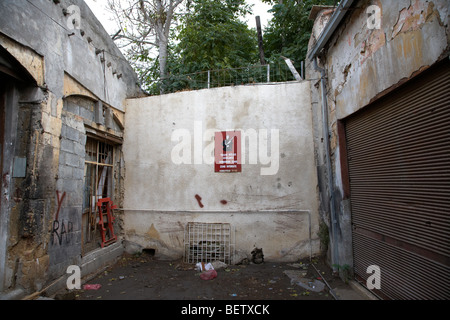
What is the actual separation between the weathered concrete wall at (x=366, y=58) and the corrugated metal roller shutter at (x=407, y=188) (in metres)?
0.17

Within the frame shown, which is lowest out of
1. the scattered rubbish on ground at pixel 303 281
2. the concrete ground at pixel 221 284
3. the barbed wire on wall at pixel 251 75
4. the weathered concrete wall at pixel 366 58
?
the concrete ground at pixel 221 284

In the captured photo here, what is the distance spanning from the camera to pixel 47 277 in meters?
3.72

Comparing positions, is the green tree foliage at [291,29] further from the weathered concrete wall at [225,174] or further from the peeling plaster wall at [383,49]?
the peeling plaster wall at [383,49]

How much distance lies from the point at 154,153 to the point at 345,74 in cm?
439

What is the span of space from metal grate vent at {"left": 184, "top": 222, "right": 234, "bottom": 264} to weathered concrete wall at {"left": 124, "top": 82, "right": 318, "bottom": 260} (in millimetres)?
156

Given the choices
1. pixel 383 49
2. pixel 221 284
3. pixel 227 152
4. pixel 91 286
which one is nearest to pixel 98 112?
pixel 227 152

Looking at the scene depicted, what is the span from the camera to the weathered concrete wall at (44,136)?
3.41 metres

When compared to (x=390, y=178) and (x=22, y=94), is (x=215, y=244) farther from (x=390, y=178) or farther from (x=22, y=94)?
(x=22, y=94)

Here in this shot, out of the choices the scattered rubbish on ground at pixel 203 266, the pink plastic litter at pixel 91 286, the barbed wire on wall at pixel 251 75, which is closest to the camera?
the pink plastic litter at pixel 91 286

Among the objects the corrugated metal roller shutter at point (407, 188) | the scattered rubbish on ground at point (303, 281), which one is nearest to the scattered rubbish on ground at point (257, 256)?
the scattered rubbish on ground at point (303, 281)

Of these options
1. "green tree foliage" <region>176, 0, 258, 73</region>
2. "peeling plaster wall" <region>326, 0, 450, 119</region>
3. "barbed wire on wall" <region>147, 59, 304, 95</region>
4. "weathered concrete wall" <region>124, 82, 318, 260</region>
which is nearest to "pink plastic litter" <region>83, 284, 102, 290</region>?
"weathered concrete wall" <region>124, 82, 318, 260</region>

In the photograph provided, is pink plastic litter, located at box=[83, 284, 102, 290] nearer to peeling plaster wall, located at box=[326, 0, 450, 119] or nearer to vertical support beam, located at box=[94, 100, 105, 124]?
vertical support beam, located at box=[94, 100, 105, 124]

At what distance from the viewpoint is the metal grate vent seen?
213 inches

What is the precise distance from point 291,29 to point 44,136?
9135mm
